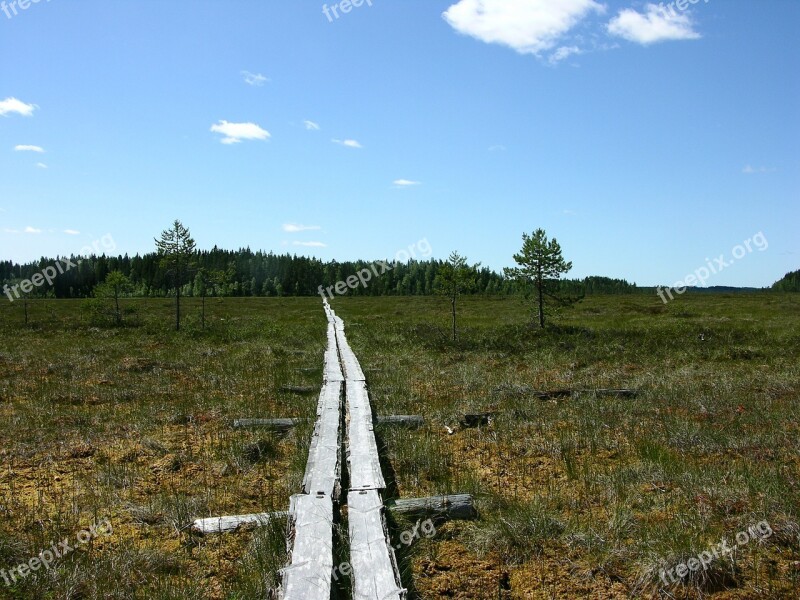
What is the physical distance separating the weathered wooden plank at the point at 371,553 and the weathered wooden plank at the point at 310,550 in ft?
0.61

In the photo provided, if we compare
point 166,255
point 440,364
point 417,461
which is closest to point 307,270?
point 166,255

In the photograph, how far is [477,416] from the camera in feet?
27.5

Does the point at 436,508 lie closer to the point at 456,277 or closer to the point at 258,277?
the point at 456,277

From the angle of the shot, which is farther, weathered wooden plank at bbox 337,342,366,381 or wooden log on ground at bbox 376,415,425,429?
weathered wooden plank at bbox 337,342,366,381

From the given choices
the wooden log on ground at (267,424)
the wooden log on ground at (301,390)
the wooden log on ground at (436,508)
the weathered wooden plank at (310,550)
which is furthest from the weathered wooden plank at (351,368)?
the weathered wooden plank at (310,550)

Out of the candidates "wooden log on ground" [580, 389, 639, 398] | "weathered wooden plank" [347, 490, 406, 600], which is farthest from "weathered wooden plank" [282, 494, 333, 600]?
"wooden log on ground" [580, 389, 639, 398]

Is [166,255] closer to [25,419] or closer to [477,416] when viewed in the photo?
[25,419]

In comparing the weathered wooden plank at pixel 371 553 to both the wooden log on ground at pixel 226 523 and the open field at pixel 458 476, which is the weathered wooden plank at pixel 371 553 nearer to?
the open field at pixel 458 476

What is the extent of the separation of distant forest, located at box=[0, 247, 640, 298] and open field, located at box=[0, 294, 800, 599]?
95.2 meters

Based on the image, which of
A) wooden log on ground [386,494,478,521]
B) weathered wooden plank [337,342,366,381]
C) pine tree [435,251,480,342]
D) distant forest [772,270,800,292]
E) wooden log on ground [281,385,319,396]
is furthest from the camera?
distant forest [772,270,800,292]

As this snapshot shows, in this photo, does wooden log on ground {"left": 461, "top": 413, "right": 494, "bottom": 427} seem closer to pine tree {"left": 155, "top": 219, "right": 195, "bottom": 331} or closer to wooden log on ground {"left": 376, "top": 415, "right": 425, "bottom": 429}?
wooden log on ground {"left": 376, "top": 415, "right": 425, "bottom": 429}

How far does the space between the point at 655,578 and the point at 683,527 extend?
925mm

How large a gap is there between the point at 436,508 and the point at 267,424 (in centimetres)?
396

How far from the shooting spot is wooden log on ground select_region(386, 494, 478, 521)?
480 cm
